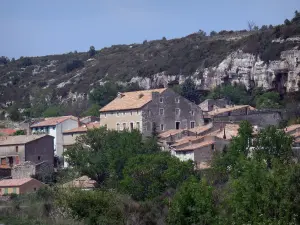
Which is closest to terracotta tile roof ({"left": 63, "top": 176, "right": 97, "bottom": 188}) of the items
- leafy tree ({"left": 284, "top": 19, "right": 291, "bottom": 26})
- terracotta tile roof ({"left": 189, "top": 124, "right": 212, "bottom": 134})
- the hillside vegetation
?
terracotta tile roof ({"left": 189, "top": 124, "right": 212, "bottom": 134})

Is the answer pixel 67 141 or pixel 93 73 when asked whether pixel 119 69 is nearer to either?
pixel 93 73

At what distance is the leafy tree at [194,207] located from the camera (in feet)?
147

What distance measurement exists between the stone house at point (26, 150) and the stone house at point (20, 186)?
8764 mm

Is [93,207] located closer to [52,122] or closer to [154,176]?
[154,176]

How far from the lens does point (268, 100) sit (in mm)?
88875

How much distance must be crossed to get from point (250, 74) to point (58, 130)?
2879 cm

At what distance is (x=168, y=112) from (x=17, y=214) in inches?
1169

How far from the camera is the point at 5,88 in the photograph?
149125 millimetres

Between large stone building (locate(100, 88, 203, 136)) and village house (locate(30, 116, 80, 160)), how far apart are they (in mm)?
5209

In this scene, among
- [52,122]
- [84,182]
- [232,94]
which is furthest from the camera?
[232,94]

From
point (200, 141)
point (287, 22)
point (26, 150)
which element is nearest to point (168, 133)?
point (200, 141)

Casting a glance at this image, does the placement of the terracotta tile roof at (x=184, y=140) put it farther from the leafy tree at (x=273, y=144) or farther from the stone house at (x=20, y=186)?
the stone house at (x=20, y=186)

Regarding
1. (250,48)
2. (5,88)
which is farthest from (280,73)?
(5,88)

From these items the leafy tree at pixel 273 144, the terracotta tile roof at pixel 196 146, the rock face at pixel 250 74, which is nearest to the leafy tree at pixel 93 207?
the leafy tree at pixel 273 144
